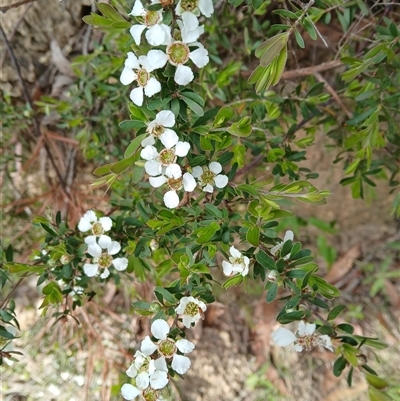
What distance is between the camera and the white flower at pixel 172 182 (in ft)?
2.09

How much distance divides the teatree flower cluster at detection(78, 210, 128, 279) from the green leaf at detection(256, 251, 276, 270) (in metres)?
0.27

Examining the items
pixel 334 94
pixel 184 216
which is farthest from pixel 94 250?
pixel 334 94

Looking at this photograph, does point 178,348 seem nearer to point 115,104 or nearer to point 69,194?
point 115,104

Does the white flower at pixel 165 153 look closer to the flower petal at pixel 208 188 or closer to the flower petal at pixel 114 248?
the flower petal at pixel 208 188

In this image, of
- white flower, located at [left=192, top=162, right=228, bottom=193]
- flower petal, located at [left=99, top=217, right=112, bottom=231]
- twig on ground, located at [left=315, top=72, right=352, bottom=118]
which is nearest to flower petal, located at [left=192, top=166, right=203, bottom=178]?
white flower, located at [left=192, top=162, right=228, bottom=193]

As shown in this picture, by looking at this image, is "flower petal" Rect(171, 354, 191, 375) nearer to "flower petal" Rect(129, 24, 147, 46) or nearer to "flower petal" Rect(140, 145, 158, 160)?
"flower petal" Rect(140, 145, 158, 160)

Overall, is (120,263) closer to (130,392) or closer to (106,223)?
(106,223)

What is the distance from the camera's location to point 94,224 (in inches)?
32.4

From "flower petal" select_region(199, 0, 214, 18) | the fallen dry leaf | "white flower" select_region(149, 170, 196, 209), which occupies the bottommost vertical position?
the fallen dry leaf

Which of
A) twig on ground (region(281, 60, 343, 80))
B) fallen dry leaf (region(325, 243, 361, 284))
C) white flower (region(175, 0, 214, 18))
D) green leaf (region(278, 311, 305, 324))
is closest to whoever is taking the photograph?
white flower (region(175, 0, 214, 18))

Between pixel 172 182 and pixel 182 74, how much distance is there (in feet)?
0.50

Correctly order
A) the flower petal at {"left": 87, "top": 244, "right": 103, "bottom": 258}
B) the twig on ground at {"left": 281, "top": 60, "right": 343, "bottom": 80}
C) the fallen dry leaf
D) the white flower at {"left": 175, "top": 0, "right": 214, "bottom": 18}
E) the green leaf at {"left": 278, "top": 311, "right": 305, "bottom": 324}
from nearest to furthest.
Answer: the white flower at {"left": 175, "top": 0, "right": 214, "bottom": 18} < the green leaf at {"left": 278, "top": 311, "right": 305, "bottom": 324} < the flower petal at {"left": 87, "top": 244, "right": 103, "bottom": 258} < the twig on ground at {"left": 281, "top": 60, "right": 343, "bottom": 80} < the fallen dry leaf

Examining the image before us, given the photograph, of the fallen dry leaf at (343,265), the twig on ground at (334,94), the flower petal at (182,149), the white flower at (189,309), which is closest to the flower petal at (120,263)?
the white flower at (189,309)

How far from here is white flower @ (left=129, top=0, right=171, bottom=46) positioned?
580mm
